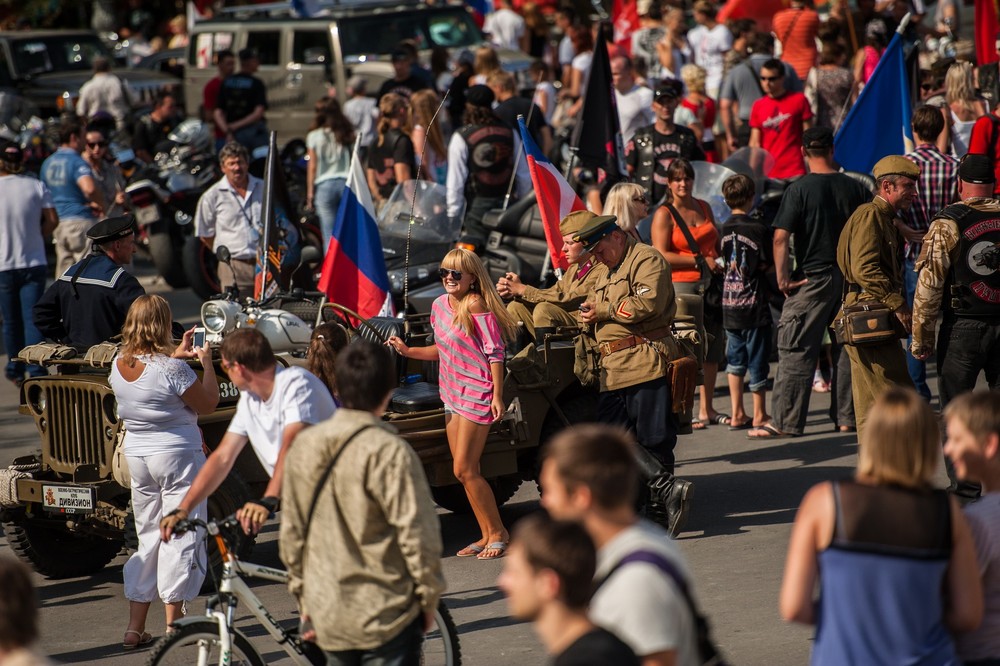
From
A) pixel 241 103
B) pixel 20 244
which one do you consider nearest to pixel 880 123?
pixel 20 244

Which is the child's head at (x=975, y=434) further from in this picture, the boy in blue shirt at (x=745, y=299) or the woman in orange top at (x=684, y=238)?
the boy in blue shirt at (x=745, y=299)

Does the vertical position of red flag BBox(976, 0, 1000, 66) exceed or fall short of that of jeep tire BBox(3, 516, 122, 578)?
it exceeds it

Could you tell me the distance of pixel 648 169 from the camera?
484 inches

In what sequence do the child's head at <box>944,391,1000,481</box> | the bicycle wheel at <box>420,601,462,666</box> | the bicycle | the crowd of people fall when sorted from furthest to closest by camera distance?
the bicycle wheel at <box>420,601,462,666</box> → the bicycle → the child's head at <box>944,391,1000,481</box> → the crowd of people

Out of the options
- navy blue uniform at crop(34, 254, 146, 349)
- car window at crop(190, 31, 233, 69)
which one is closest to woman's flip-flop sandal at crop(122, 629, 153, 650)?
navy blue uniform at crop(34, 254, 146, 349)

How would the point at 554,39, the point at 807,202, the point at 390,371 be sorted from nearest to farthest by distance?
the point at 390,371, the point at 807,202, the point at 554,39

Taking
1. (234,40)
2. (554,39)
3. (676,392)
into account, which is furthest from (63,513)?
(554,39)

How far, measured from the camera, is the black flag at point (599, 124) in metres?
11.2

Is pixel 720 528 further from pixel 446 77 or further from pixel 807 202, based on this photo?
pixel 446 77

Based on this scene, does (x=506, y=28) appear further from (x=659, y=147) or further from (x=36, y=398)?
(x=36, y=398)

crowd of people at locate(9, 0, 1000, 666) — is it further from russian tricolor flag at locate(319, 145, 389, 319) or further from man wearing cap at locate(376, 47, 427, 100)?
russian tricolor flag at locate(319, 145, 389, 319)

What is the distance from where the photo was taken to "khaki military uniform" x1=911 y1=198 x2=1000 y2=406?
7.60 m

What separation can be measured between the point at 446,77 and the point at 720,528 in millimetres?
11112

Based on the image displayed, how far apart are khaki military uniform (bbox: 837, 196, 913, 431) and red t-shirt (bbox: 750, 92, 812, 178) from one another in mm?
5306
